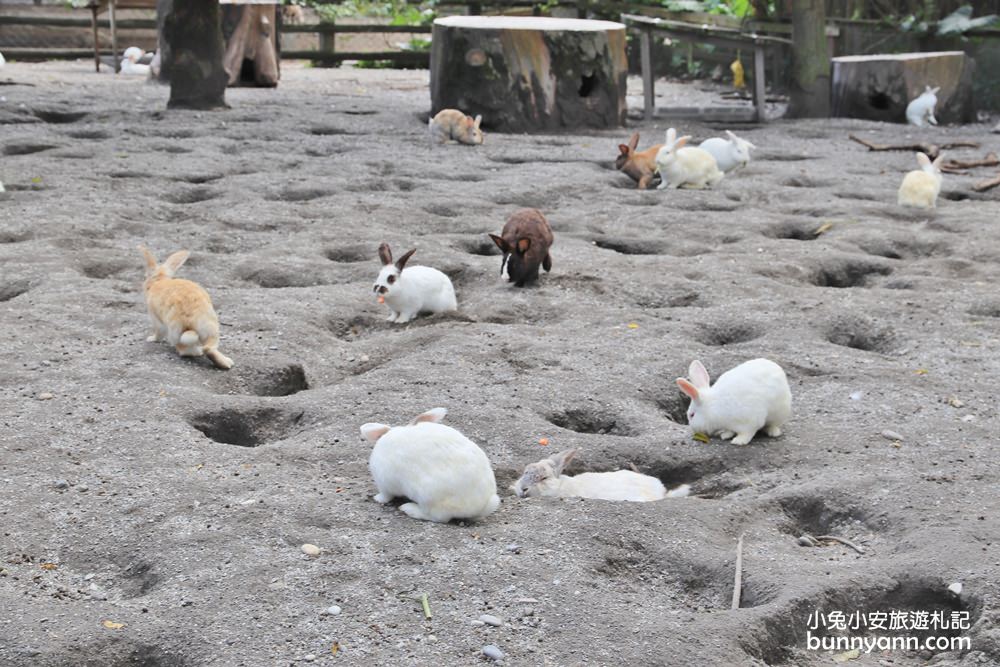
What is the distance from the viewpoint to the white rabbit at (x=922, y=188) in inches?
285

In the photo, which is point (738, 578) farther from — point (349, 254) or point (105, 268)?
point (105, 268)

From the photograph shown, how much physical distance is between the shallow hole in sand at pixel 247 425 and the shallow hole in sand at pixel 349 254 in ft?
7.13

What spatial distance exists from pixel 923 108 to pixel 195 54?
23.3 feet

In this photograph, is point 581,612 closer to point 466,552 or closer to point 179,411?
point 466,552

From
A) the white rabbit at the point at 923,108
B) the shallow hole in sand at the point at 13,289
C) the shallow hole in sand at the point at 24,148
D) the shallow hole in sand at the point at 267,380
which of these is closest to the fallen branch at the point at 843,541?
the shallow hole in sand at the point at 267,380

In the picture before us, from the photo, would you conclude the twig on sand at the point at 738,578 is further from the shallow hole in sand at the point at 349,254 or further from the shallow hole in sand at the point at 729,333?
the shallow hole in sand at the point at 349,254

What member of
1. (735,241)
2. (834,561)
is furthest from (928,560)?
(735,241)

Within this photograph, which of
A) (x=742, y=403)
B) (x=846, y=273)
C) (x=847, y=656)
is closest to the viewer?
(x=847, y=656)

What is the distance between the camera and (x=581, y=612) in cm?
268

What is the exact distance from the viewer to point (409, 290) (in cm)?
480

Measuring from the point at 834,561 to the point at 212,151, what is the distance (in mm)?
6967

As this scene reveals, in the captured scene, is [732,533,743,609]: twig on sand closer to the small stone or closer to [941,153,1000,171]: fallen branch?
the small stone

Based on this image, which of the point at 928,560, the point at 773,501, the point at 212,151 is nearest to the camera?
the point at 928,560

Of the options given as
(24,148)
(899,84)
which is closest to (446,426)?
(24,148)
